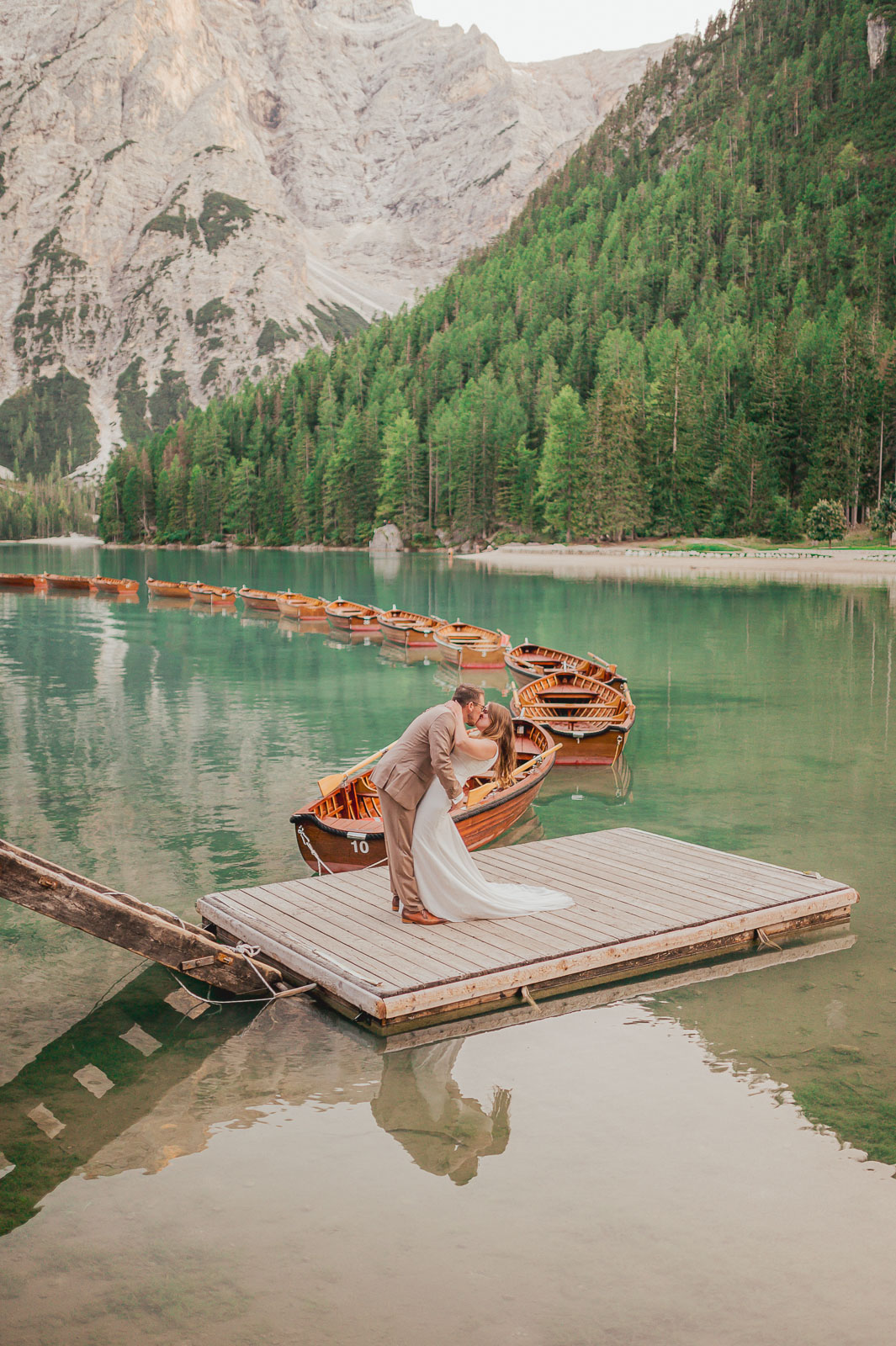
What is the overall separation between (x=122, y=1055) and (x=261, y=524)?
162771 millimetres

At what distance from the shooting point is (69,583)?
88.4 metres

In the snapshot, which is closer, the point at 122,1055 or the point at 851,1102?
the point at 851,1102

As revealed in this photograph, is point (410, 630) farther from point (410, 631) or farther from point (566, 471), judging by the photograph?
point (566, 471)

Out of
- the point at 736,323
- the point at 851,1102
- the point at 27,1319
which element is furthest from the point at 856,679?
the point at 736,323

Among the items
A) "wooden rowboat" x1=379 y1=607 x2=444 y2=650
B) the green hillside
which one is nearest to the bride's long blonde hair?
"wooden rowboat" x1=379 y1=607 x2=444 y2=650

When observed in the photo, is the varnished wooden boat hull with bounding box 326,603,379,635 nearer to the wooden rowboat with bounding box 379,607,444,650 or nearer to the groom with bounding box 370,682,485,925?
the wooden rowboat with bounding box 379,607,444,650

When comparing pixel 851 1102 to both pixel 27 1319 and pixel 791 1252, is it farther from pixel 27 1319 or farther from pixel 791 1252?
pixel 27 1319

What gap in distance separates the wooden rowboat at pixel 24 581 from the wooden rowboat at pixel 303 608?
36.3 meters

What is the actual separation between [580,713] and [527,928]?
45.7 ft

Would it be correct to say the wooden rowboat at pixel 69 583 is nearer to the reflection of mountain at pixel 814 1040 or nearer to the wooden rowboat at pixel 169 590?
the wooden rowboat at pixel 169 590

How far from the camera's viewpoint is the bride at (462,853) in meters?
10.7

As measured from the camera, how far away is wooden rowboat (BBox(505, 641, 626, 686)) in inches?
1154

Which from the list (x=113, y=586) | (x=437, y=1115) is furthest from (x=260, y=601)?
(x=437, y=1115)

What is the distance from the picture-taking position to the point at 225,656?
144 ft
